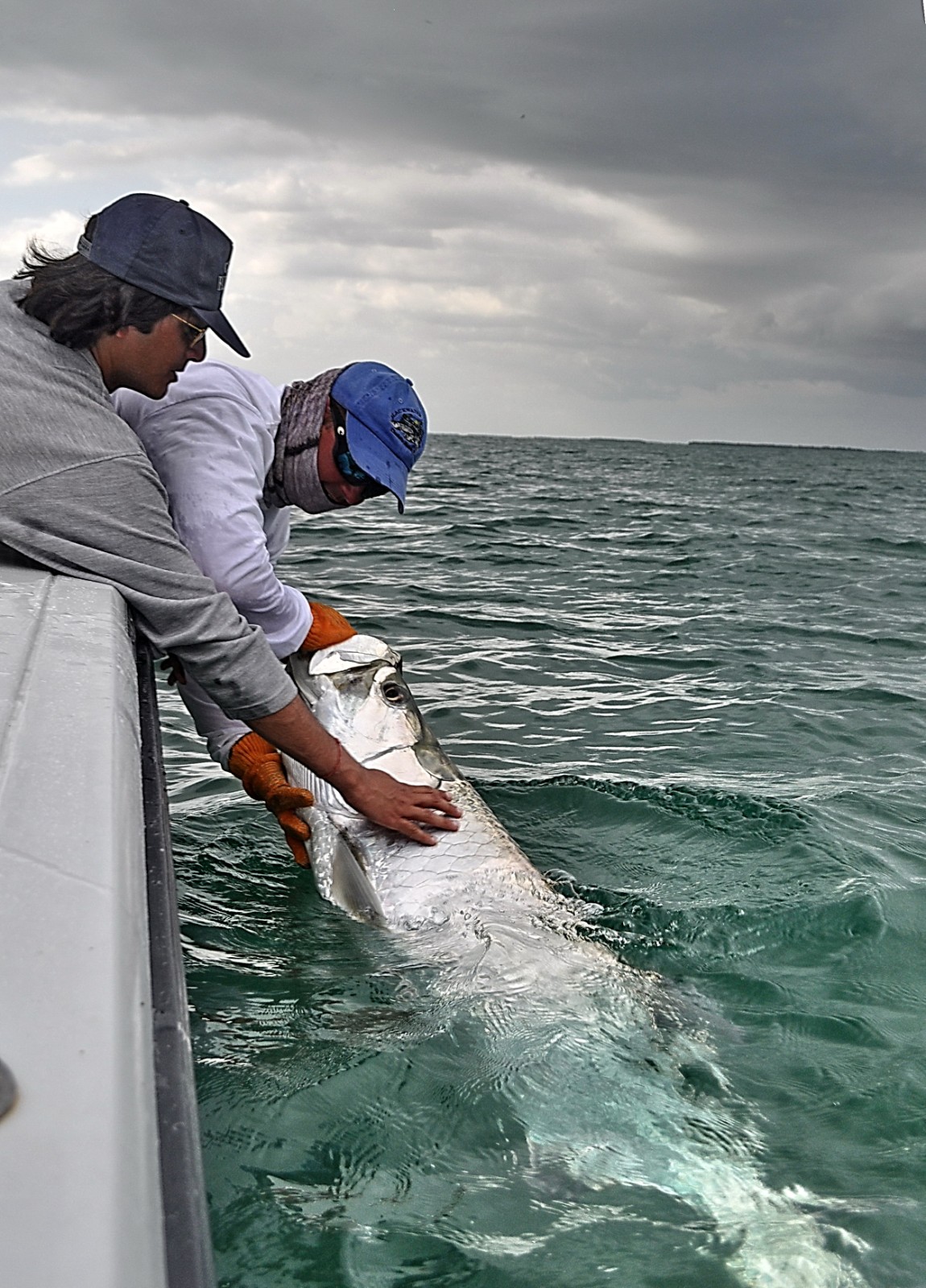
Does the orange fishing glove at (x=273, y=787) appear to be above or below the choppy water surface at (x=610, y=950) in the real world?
above

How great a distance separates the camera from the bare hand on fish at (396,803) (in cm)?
329

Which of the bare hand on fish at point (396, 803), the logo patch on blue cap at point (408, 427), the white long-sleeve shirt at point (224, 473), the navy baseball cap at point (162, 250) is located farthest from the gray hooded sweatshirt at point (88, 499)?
the logo patch on blue cap at point (408, 427)

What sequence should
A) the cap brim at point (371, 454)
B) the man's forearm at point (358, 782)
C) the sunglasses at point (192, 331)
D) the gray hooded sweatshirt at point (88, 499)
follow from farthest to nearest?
the cap brim at point (371, 454), the man's forearm at point (358, 782), the sunglasses at point (192, 331), the gray hooded sweatshirt at point (88, 499)

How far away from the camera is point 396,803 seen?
3316 millimetres

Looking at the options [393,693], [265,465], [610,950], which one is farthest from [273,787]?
[610,950]

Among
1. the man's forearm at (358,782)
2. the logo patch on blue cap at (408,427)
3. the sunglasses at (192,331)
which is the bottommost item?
the man's forearm at (358,782)

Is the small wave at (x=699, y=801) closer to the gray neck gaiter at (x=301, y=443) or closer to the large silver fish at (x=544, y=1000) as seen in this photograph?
the large silver fish at (x=544, y=1000)

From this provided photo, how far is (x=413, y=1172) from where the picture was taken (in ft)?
8.00

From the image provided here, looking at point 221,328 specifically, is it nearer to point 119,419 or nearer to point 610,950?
point 119,419

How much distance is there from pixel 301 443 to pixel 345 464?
0.16 m

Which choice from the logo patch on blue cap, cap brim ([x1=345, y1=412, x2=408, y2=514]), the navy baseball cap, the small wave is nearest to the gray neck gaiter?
cap brim ([x1=345, y1=412, x2=408, y2=514])

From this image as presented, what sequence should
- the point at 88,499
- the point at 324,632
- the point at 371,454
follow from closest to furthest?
the point at 88,499 → the point at 371,454 → the point at 324,632

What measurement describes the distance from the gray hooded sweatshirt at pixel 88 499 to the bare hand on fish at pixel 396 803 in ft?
1.88

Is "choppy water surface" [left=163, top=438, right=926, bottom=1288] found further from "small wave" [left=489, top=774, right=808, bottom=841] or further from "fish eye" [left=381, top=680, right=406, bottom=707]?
"fish eye" [left=381, top=680, right=406, bottom=707]
